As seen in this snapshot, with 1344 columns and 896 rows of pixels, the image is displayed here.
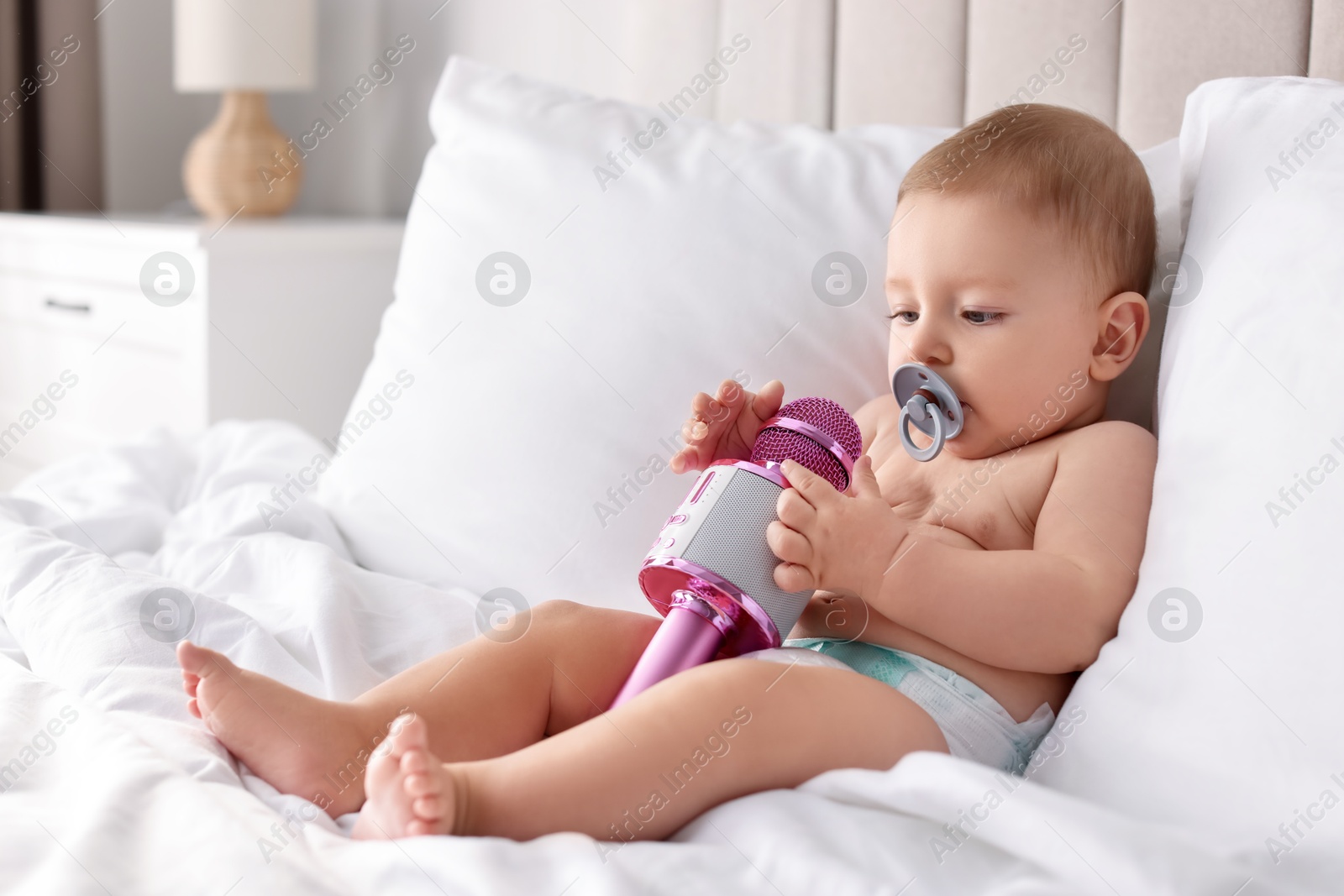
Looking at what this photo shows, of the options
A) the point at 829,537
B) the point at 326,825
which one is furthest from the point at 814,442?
the point at 326,825

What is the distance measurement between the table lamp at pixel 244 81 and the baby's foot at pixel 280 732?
67.6 inches

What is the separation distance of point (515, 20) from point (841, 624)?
161cm

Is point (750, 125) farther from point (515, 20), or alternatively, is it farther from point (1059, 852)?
point (515, 20)

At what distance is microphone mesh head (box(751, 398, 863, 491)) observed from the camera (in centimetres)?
78

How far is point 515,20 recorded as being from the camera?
6.84 ft

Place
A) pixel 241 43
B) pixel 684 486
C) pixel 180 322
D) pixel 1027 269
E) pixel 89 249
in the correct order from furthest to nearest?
1. pixel 241 43
2. pixel 89 249
3. pixel 180 322
4. pixel 684 486
5. pixel 1027 269

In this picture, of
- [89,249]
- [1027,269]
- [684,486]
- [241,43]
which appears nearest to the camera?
[1027,269]

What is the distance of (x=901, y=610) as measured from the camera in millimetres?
767

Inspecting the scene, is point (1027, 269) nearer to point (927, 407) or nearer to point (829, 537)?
point (927, 407)

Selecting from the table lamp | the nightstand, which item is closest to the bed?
the nightstand

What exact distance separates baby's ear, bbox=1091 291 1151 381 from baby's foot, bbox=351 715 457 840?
590mm

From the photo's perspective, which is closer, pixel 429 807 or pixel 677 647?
pixel 429 807

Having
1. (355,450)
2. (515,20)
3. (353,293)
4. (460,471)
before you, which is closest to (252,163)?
(353,293)

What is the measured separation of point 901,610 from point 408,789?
1.16ft
